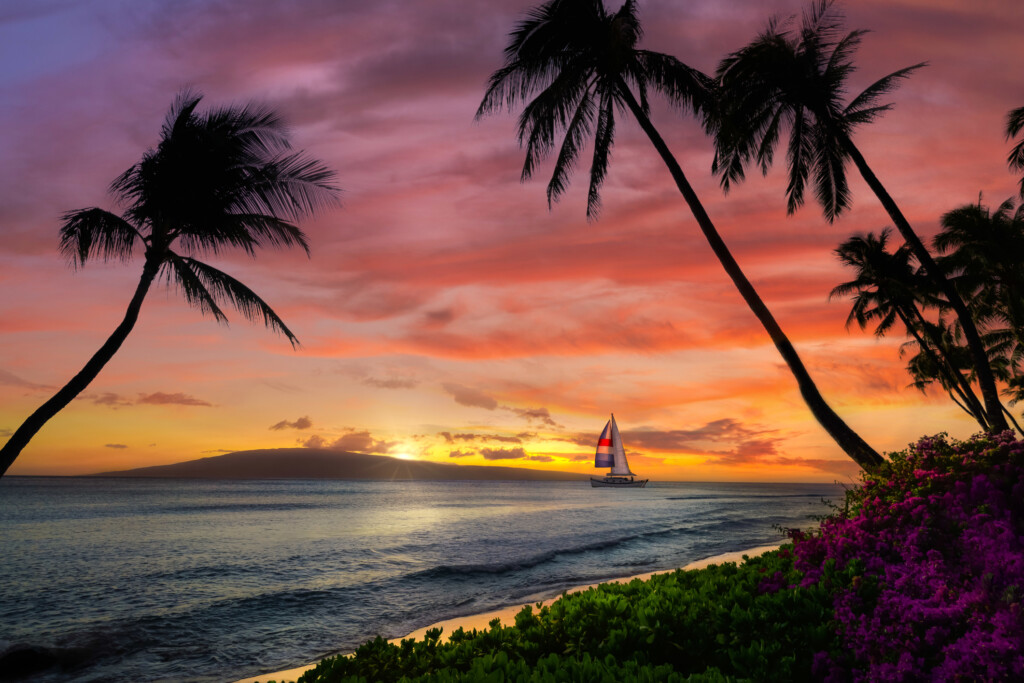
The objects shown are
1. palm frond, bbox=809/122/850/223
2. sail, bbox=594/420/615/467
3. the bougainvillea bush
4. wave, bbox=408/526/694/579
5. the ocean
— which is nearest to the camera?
the bougainvillea bush

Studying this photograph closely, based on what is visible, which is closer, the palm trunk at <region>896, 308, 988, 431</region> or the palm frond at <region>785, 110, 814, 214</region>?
the palm frond at <region>785, 110, 814, 214</region>

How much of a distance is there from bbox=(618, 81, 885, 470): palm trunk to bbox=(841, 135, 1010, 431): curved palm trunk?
15.0 ft

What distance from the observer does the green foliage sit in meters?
4.58

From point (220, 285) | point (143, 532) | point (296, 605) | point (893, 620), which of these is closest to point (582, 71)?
point (220, 285)

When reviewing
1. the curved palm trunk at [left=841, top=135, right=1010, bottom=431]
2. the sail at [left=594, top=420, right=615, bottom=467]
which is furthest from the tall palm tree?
the sail at [left=594, top=420, right=615, bottom=467]

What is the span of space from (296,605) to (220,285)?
34.1 ft

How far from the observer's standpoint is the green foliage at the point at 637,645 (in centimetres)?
458

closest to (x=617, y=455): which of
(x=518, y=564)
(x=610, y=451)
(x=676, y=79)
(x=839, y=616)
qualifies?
(x=610, y=451)

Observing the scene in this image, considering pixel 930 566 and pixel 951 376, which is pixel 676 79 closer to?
pixel 930 566

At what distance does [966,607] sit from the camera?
15.8 ft

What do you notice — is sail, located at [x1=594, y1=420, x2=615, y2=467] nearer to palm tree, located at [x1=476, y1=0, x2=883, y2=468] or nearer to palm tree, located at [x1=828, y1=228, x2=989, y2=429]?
palm tree, located at [x1=828, y1=228, x2=989, y2=429]

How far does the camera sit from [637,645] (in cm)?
541

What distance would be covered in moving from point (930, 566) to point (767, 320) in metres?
6.67

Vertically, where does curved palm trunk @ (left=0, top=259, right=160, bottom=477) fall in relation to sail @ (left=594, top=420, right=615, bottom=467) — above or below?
above
